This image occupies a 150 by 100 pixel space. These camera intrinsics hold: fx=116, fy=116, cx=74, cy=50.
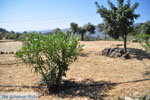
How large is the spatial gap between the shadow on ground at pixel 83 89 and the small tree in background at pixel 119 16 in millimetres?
5187

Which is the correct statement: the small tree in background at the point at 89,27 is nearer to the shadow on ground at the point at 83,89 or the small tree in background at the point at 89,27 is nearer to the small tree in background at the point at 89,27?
the small tree in background at the point at 89,27

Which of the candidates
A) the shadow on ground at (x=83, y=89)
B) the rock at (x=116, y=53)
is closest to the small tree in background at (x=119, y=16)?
the rock at (x=116, y=53)

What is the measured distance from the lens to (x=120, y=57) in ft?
23.9

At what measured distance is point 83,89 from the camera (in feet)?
11.7

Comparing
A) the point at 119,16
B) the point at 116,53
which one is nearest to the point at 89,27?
the point at 119,16

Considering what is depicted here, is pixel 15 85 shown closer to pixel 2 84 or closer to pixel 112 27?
pixel 2 84

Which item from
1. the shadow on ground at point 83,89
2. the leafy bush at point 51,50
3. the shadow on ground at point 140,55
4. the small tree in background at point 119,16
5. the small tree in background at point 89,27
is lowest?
the shadow on ground at point 83,89

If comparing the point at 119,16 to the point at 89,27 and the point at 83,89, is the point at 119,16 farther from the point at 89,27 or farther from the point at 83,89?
the point at 89,27

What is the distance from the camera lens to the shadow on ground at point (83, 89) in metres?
3.22

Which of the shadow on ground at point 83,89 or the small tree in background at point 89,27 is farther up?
the small tree in background at point 89,27

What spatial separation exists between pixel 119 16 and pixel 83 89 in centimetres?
582

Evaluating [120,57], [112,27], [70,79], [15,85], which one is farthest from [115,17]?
[15,85]

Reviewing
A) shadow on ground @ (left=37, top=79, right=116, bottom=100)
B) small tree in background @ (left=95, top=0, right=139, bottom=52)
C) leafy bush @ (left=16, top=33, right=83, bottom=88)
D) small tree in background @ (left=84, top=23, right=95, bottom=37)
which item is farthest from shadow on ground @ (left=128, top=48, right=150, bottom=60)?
small tree in background @ (left=84, top=23, right=95, bottom=37)

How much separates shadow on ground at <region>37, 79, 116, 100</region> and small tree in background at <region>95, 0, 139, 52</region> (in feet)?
17.0
